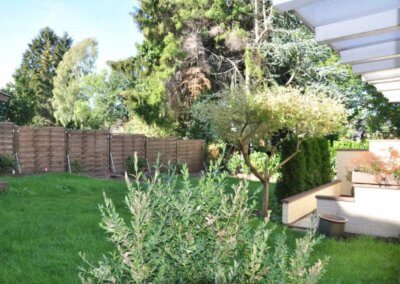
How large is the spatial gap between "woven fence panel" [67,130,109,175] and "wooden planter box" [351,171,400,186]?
9286 mm

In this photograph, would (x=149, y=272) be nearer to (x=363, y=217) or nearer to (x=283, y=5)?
(x=283, y=5)

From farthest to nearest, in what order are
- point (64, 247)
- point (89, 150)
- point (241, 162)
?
point (241, 162), point (89, 150), point (64, 247)

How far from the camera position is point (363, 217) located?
695cm

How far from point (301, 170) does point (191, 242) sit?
27.0 ft

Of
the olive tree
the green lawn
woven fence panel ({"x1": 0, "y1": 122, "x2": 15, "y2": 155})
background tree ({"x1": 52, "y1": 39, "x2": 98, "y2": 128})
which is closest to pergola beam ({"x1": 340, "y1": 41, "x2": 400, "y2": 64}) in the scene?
the green lawn

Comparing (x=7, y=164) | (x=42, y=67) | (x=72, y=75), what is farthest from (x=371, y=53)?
(x=42, y=67)

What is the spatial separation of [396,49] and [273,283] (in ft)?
12.8

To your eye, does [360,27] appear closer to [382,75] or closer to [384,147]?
[382,75]

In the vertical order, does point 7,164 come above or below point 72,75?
below

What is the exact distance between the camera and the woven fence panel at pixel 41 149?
520 inches

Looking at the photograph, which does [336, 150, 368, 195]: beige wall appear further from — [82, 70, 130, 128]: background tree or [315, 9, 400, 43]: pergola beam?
[82, 70, 130, 128]: background tree

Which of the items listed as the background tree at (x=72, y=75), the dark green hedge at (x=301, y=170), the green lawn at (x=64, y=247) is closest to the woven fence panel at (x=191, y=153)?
the dark green hedge at (x=301, y=170)

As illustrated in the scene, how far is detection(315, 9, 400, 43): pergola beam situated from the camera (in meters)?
3.65

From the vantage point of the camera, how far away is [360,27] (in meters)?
3.88
